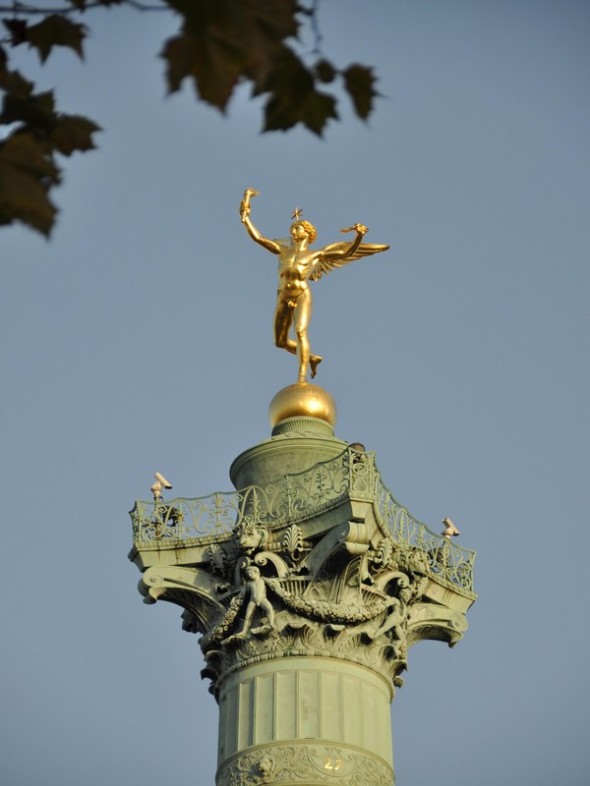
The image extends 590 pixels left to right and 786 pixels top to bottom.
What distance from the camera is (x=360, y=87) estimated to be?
24.3ft

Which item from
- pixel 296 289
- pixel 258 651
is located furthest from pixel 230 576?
pixel 296 289

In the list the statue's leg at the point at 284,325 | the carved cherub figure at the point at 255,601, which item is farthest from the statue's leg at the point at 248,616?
the statue's leg at the point at 284,325

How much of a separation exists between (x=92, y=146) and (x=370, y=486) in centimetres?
1792

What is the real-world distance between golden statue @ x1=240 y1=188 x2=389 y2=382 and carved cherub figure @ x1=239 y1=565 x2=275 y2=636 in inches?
246

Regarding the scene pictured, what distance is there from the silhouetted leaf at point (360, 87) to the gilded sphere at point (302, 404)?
71.5 ft

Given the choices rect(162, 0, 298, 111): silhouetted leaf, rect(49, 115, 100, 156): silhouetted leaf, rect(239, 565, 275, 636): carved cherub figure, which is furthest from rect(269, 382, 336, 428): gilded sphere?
rect(162, 0, 298, 111): silhouetted leaf

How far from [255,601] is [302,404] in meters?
5.00

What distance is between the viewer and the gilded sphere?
29.2 m

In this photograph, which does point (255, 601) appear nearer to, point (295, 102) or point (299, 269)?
point (299, 269)

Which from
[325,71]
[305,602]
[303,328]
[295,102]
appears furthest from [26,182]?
[303,328]

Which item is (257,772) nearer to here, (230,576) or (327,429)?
(230,576)

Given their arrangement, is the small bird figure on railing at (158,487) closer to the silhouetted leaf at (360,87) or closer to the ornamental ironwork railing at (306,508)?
the ornamental ironwork railing at (306,508)

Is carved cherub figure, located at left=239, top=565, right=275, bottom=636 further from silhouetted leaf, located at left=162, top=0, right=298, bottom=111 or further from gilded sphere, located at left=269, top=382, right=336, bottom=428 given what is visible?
silhouetted leaf, located at left=162, top=0, right=298, bottom=111

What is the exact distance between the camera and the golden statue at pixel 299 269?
31.2 metres
